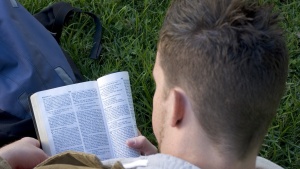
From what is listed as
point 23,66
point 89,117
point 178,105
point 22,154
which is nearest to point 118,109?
point 89,117

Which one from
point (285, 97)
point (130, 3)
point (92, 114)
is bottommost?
point (285, 97)

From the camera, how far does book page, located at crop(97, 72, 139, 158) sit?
6.73 feet

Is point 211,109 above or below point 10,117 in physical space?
above

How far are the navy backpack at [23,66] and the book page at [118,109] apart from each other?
324 mm

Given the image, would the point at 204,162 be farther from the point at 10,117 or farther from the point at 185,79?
the point at 10,117

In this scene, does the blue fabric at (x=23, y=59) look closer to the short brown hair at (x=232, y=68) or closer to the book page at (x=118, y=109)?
the book page at (x=118, y=109)

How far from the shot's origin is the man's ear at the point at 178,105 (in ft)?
4.89

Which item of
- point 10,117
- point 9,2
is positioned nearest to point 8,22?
point 9,2

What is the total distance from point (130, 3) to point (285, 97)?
0.91m

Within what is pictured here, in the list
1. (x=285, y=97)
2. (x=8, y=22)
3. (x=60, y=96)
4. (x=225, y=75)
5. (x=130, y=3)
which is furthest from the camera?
(x=130, y=3)

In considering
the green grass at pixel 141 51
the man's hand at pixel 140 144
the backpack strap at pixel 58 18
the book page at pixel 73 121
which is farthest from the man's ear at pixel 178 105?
the backpack strap at pixel 58 18

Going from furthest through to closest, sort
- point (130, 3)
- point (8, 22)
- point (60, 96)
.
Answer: point (130, 3), point (8, 22), point (60, 96)

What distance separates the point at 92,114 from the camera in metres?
2.10

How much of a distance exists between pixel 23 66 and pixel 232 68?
1.11 m
